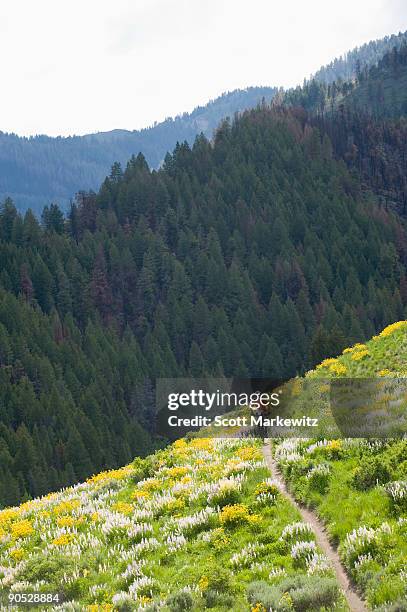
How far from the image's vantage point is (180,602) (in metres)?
12.7

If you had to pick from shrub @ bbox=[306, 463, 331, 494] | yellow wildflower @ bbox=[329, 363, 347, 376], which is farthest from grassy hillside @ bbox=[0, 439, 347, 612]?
yellow wildflower @ bbox=[329, 363, 347, 376]

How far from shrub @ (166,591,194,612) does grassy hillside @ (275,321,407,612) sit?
334 centimetres

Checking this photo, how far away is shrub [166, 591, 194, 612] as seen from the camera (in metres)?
12.5

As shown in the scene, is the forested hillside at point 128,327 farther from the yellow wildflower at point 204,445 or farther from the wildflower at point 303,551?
the wildflower at point 303,551

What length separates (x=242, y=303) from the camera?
17988cm

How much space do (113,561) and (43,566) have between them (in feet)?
5.65

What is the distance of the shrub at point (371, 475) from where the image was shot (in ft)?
52.3

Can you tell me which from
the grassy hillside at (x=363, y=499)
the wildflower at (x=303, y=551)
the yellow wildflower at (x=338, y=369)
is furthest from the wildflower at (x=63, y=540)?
the yellow wildflower at (x=338, y=369)

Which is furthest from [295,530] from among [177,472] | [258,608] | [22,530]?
[22,530]

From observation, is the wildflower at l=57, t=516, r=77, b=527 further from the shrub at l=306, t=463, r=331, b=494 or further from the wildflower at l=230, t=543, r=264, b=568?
the shrub at l=306, t=463, r=331, b=494

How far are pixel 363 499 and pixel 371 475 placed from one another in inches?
40.5

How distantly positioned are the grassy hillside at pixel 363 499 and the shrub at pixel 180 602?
334 centimetres

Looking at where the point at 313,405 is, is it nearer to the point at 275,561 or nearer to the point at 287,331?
the point at 275,561

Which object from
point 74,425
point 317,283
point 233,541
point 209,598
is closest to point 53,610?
point 209,598
